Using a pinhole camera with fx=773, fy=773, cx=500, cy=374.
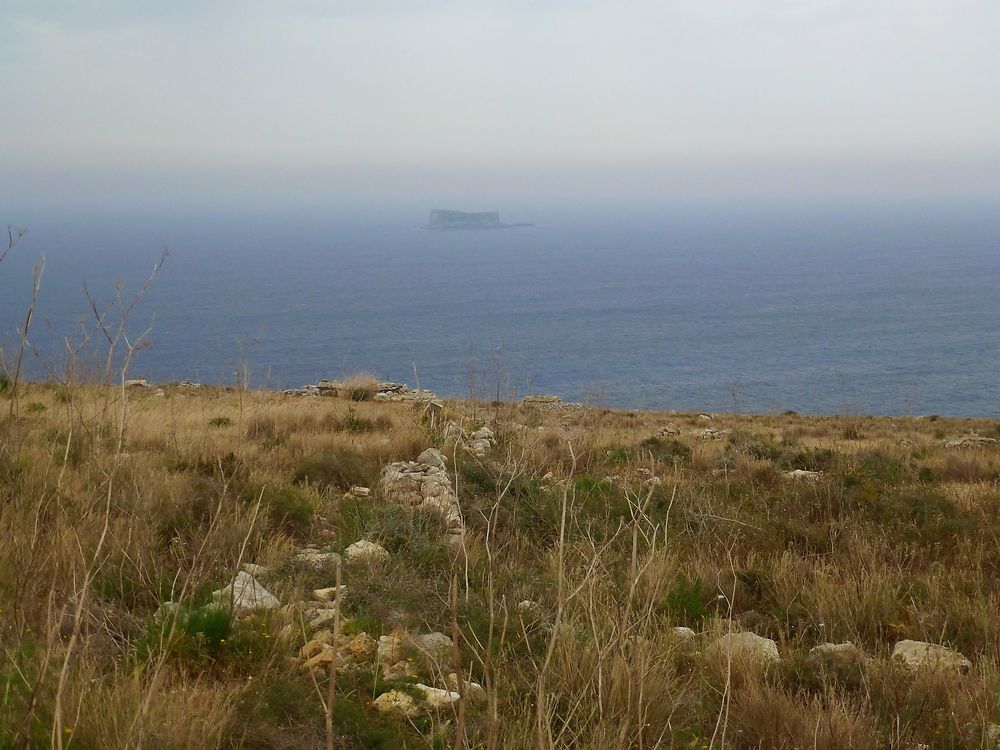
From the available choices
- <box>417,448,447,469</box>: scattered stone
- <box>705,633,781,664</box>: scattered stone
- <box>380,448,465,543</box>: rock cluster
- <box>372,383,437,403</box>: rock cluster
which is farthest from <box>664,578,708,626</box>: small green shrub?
<box>372,383,437,403</box>: rock cluster

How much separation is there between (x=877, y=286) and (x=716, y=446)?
11297 centimetres

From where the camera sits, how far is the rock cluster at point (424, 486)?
566cm

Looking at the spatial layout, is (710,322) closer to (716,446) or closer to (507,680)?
(716,446)

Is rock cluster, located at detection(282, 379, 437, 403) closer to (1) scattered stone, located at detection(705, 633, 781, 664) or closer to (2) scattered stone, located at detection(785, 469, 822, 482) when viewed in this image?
(2) scattered stone, located at detection(785, 469, 822, 482)

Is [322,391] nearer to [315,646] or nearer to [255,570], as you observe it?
[255,570]

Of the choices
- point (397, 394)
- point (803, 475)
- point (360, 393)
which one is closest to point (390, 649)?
point (803, 475)

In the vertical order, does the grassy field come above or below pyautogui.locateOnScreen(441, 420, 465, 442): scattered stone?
above

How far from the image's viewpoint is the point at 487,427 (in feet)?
31.0

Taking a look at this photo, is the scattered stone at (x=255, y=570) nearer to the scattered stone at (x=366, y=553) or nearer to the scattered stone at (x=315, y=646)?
the scattered stone at (x=366, y=553)

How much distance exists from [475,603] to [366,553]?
93 centimetres

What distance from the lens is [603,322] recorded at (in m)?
88.6

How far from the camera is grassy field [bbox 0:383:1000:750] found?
8.17ft

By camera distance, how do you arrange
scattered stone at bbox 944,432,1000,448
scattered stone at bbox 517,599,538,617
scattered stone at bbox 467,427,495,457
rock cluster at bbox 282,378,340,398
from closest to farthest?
scattered stone at bbox 517,599,538,617
scattered stone at bbox 467,427,495,457
scattered stone at bbox 944,432,1000,448
rock cluster at bbox 282,378,340,398

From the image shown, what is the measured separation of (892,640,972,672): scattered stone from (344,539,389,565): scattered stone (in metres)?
2.68
